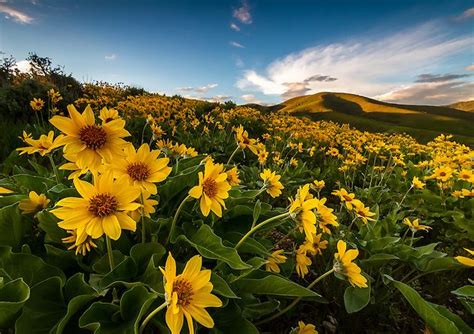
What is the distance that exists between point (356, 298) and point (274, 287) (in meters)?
0.53

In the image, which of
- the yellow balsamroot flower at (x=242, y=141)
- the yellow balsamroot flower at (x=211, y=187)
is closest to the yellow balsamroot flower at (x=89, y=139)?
the yellow balsamroot flower at (x=211, y=187)

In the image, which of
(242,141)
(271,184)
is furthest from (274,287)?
(242,141)

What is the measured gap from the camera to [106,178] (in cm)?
105

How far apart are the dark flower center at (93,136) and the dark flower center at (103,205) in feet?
0.68

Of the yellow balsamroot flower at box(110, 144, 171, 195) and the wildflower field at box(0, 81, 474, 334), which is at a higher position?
the yellow balsamroot flower at box(110, 144, 171, 195)

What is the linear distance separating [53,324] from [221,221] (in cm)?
97

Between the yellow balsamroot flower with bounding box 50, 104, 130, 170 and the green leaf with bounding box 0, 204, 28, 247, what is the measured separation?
0.54 metres

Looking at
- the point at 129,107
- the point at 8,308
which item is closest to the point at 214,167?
the point at 8,308

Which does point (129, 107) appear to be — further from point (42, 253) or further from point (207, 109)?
point (42, 253)

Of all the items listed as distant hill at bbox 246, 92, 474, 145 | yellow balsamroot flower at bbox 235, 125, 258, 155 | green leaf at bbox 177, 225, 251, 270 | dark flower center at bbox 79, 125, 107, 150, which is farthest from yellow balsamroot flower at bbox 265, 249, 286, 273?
distant hill at bbox 246, 92, 474, 145

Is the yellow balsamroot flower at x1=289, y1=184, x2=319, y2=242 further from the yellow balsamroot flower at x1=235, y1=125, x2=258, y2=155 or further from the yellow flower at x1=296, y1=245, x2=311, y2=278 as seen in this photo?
the yellow balsamroot flower at x1=235, y1=125, x2=258, y2=155

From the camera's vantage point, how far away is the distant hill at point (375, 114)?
68.5 ft

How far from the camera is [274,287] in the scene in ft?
4.41

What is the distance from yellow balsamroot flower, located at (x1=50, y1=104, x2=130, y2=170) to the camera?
110 cm
